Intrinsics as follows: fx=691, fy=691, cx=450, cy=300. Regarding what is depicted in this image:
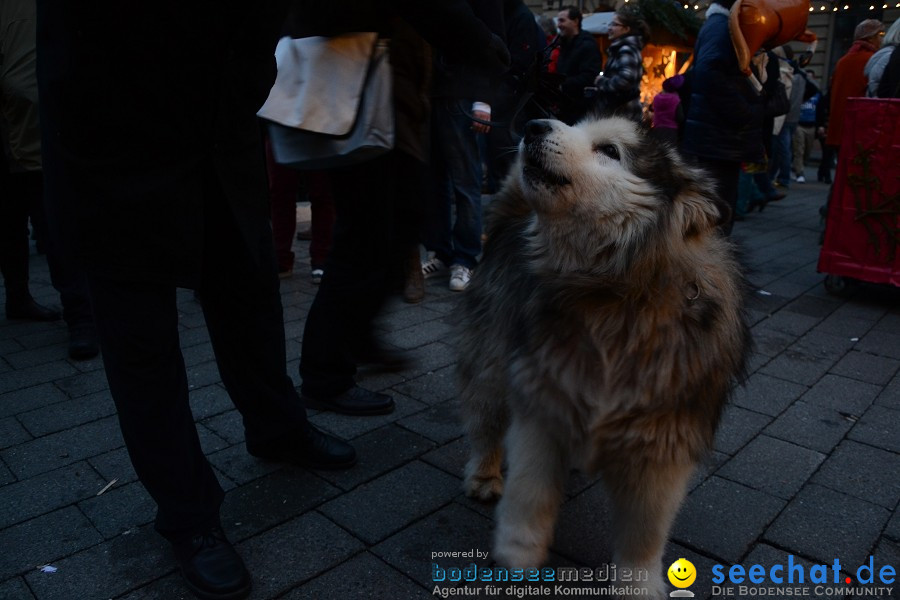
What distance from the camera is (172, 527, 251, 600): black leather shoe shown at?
2.01 m

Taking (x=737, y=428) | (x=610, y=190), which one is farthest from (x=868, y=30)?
(x=610, y=190)

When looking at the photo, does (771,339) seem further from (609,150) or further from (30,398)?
(30,398)

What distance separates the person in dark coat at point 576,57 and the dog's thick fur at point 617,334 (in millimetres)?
4843

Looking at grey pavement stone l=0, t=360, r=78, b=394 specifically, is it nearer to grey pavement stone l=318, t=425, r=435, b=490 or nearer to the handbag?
grey pavement stone l=318, t=425, r=435, b=490

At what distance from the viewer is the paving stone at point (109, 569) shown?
6.72 ft

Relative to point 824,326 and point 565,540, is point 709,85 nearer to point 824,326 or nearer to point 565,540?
point 824,326

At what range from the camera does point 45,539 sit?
229cm

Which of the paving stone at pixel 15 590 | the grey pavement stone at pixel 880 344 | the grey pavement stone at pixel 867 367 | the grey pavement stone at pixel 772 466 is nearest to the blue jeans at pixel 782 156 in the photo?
the grey pavement stone at pixel 880 344

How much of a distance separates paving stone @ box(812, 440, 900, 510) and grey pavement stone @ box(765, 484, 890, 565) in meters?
0.06

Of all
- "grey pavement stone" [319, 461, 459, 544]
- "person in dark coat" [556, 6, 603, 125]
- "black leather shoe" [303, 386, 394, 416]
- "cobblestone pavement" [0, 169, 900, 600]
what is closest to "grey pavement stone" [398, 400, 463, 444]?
"cobblestone pavement" [0, 169, 900, 600]

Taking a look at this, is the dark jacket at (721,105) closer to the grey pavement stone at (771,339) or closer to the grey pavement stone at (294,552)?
the grey pavement stone at (771,339)

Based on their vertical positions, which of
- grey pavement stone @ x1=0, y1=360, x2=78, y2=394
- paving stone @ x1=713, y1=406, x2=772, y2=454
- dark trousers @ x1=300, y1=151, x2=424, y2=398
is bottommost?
grey pavement stone @ x1=0, y1=360, x2=78, y2=394

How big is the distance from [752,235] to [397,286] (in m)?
5.97

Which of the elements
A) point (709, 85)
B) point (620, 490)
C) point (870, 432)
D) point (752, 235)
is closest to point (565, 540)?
point (620, 490)
